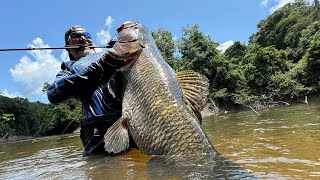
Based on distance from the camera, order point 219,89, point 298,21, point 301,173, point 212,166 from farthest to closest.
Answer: point 298,21
point 219,89
point 212,166
point 301,173

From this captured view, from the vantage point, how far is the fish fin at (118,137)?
119 inches

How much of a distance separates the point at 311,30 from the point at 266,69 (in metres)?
8.39

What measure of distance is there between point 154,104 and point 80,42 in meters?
1.34

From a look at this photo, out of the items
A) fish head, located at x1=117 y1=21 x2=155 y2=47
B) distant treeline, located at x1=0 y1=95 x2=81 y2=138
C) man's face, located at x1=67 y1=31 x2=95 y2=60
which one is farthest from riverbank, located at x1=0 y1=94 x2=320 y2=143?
fish head, located at x1=117 y1=21 x2=155 y2=47

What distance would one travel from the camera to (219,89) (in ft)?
127

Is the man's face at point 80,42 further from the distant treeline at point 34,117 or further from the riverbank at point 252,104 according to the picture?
the distant treeline at point 34,117

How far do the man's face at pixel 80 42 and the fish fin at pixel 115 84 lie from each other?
64 cm

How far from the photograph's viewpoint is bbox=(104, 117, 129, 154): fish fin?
3.02 m

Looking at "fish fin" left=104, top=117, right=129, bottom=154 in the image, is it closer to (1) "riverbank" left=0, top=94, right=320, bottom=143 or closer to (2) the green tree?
(1) "riverbank" left=0, top=94, right=320, bottom=143

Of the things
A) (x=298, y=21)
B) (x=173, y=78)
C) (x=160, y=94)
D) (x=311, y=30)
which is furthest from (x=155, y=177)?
(x=298, y=21)

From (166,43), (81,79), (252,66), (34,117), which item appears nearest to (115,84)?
(81,79)

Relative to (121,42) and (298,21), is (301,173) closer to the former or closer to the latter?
(121,42)

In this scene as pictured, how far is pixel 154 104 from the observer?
2895mm

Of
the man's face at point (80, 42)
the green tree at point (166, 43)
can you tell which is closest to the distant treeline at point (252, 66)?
the green tree at point (166, 43)
